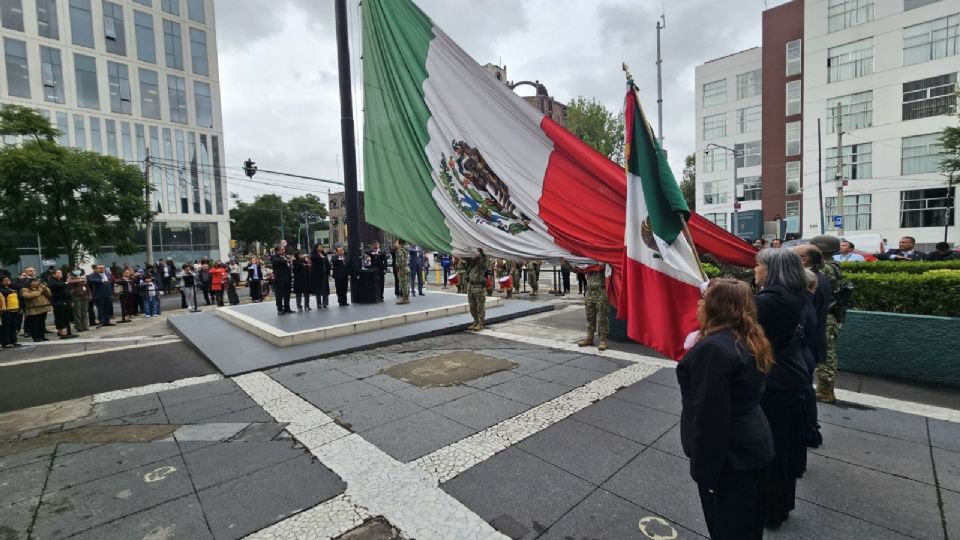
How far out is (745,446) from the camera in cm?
211

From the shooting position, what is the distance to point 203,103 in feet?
120

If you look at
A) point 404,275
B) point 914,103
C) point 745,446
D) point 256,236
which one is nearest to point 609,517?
point 745,446

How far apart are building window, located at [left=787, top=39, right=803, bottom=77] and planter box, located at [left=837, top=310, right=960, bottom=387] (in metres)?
39.9

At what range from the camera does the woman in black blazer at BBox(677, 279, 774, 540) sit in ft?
6.75

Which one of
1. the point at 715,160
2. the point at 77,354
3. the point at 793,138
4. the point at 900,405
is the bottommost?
the point at 900,405

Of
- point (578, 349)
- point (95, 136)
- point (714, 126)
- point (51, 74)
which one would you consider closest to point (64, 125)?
point (95, 136)

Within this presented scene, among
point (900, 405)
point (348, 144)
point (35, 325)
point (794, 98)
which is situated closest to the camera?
point (900, 405)

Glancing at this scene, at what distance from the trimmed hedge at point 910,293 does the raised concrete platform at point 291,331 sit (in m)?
6.66

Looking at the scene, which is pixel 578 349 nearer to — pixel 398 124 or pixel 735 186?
pixel 398 124

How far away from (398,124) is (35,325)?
11880 mm

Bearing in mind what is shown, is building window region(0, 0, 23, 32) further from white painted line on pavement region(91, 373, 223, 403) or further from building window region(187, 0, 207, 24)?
white painted line on pavement region(91, 373, 223, 403)

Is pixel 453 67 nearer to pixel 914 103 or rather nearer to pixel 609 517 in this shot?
pixel 609 517

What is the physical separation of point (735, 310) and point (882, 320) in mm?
5462

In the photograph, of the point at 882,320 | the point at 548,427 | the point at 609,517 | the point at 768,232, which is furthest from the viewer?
the point at 768,232
